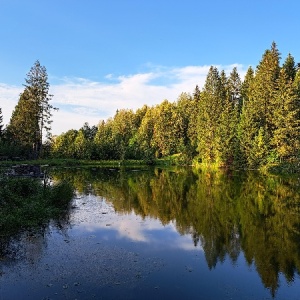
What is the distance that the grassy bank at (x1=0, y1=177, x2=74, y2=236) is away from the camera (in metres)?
16.7

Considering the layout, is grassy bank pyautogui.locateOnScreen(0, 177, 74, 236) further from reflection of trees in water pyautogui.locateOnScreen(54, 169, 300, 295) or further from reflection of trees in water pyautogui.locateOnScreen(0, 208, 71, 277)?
reflection of trees in water pyautogui.locateOnScreen(54, 169, 300, 295)

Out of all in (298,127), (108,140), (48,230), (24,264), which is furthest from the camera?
(108,140)

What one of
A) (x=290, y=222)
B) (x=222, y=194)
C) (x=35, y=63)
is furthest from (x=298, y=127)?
(x=35, y=63)

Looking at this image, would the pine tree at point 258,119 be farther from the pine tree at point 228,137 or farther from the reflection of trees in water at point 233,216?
the reflection of trees in water at point 233,216

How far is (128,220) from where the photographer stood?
19.9 metres

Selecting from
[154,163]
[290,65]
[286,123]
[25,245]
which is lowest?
[25,245]

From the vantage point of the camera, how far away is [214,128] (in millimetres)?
77625

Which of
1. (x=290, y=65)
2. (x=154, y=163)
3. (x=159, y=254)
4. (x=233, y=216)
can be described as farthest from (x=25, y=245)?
(x=290, y=65)

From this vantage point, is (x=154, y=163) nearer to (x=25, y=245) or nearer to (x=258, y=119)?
(x=258, y=119)

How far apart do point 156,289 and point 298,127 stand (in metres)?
51.8

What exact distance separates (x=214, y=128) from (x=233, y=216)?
58.5 m

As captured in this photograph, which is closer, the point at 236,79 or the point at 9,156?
the point at 9,156

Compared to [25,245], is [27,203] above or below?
above

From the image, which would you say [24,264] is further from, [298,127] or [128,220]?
[298,127]
